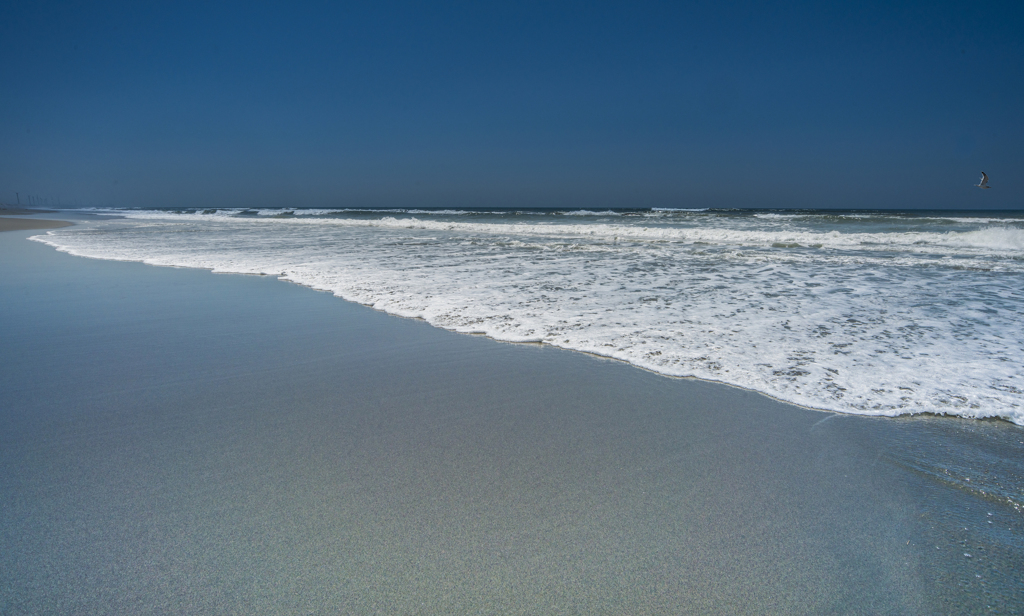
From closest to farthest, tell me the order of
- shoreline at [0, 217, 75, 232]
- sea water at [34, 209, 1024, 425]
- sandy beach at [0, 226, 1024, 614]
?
sandy beach at [0, 226, 1024, 614] < sea water at [34, 209, 1024, 425] < shoreline at [0, 217, 75, 232]

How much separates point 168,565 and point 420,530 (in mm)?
730

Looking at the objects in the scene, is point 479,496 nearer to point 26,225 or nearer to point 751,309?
point 751,309

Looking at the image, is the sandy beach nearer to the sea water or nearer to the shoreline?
the sea water

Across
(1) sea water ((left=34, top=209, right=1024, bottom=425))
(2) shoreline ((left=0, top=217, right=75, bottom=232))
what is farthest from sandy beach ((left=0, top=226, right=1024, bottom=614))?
(2) shoreline ((left=0, top=217, right=75, bottom=232))

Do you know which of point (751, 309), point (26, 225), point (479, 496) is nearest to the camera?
point (479, 496)

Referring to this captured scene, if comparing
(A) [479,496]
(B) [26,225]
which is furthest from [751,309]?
(B) [26,225]

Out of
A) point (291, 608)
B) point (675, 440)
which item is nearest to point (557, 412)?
point (675, 440)

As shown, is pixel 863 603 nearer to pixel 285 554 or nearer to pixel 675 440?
pixel 675 440

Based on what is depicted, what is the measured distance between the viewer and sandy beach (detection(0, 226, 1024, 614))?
1412mm

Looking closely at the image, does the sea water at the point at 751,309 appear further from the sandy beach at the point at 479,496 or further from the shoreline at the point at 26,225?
the shoreline at the point at 26,225

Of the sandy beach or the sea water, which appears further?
the sea water

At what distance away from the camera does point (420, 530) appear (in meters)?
1.67

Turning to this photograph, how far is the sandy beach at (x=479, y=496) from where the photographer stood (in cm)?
141

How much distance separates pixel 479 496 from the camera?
187 centimetres
